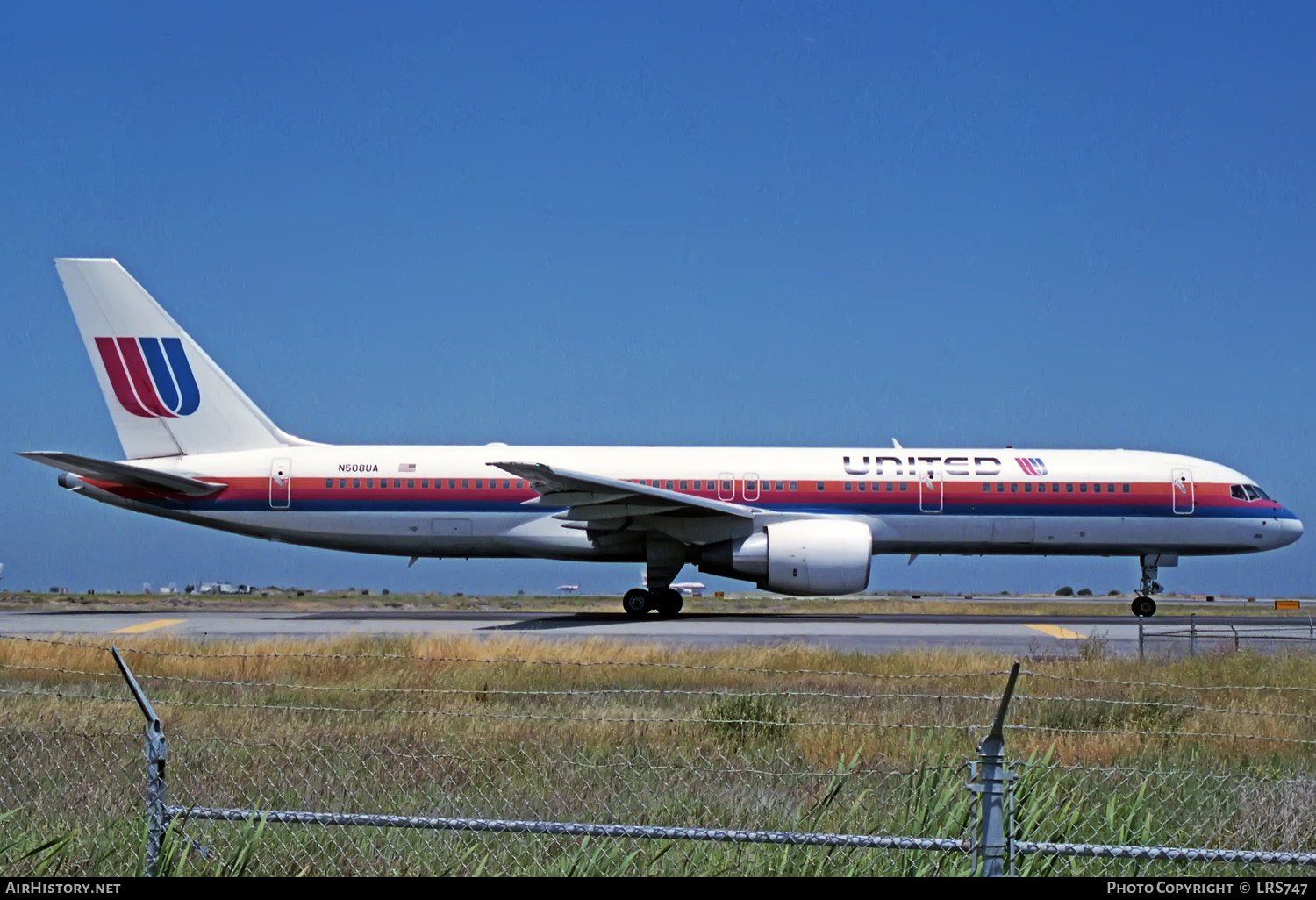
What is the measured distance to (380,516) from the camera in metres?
25.4

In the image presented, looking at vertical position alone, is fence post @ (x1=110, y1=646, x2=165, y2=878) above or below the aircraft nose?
below

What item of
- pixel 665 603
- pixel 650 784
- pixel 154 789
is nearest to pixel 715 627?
pixel 665 603

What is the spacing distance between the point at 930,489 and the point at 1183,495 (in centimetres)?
575

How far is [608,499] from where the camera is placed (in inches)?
920

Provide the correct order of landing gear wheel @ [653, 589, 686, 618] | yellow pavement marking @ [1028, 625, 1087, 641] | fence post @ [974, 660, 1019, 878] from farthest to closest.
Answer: landing gear wheel @ [653, 589, 686, 618]
yellow pavement marking @ [1028, 625, 1087, 641]
fence post @ [974, 660, 1019, 878]

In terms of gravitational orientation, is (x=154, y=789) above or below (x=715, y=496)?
below

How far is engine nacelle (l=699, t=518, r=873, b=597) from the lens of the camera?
22938mm

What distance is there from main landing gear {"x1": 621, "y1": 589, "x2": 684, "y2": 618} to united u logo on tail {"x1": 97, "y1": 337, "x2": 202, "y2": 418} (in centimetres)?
1052

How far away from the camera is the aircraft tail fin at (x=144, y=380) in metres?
26.4

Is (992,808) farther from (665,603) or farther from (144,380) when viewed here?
(144,380)

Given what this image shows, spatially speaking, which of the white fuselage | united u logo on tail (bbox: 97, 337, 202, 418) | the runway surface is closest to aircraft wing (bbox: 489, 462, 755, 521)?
the white fuselage

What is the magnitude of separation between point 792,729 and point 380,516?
673 inches

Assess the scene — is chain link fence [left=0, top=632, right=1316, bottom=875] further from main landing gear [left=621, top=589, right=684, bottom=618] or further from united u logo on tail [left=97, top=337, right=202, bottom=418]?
united u logo on tail [left=97, top=337, right=202, bottom=418]

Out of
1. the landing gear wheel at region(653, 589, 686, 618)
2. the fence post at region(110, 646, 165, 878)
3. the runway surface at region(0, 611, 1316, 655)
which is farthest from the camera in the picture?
the landing gear wheel at region(653, 589, 686, 618)
